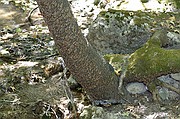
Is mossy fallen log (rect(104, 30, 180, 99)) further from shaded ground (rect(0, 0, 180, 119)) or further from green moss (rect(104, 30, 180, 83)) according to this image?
shaded ground (rect(0, 0, 180, 119))

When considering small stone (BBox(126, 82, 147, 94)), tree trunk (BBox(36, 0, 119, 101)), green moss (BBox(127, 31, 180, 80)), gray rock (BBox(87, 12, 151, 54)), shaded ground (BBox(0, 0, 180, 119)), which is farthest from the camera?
gray rock (BBox(87, 12, 151, 54))

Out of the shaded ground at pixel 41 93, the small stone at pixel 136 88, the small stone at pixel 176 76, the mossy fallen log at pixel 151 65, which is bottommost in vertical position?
the shaded ground at pixel 41 93

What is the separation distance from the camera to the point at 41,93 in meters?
4.93

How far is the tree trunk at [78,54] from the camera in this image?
3609 mm

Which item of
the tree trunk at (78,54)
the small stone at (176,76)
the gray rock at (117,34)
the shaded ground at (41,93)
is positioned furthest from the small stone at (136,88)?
the gray rock at (117,34)

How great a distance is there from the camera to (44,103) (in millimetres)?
4500

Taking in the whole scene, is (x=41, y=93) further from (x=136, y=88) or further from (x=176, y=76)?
(x=176, y=76)

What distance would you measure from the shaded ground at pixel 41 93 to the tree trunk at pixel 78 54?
25cm

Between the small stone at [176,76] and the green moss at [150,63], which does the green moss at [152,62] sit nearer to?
the green moss at [150,63]

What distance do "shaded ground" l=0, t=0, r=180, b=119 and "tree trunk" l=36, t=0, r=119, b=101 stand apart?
248 millimetres

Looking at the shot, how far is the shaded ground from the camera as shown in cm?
422

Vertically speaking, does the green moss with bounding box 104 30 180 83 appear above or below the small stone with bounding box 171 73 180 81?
above

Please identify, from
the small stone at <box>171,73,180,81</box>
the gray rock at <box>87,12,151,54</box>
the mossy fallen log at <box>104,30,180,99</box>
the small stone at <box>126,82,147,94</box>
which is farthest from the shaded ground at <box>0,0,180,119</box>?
the gray rock at <box>87,12,151,54</box>

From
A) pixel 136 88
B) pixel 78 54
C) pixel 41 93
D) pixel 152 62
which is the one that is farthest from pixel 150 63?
pixel 41 93
